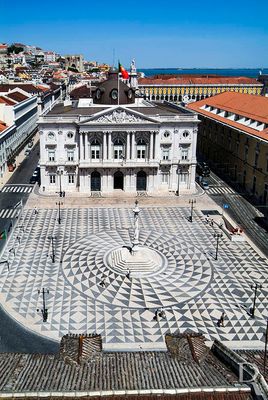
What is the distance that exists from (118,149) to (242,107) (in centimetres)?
3373

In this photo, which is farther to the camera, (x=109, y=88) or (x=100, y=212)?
(x=109, y=88)

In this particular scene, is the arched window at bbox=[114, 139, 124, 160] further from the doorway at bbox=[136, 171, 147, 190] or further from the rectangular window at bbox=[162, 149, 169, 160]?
the rectangular window at bbox=[162, 149, 169, 160]

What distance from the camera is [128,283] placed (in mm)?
46781

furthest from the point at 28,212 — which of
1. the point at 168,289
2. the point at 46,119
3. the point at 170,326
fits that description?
the point at 170,326

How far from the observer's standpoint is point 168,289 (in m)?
45.7

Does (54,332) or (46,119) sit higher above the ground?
(46,119)

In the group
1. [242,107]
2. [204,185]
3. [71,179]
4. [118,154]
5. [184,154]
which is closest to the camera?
[118,154]

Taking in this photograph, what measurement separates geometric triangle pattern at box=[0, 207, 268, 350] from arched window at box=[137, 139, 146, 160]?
16.8 meters

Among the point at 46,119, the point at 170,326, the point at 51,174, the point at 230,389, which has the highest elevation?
the point at 46,119

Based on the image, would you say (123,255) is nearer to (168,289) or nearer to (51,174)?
(168,289)

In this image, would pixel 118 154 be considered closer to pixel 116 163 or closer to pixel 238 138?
pixel 116 163

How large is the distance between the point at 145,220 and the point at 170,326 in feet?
90.3

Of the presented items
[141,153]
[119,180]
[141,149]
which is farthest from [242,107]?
[119,180]

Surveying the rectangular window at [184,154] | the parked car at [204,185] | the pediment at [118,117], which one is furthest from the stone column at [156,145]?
the parked car at [204,185]
